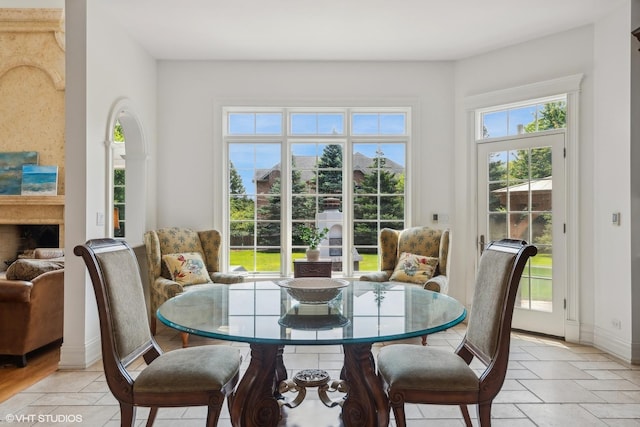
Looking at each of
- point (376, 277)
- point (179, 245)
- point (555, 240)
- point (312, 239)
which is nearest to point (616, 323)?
point (555, 240)

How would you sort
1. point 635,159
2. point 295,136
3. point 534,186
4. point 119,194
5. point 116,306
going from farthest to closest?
1. point 119,194
2. point 295,136
3. point 534,186
4. point 635,159
5. point 116,306

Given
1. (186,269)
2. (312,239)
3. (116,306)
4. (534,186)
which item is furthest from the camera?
(312,239)

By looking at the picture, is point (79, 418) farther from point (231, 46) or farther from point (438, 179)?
point (438, 179)

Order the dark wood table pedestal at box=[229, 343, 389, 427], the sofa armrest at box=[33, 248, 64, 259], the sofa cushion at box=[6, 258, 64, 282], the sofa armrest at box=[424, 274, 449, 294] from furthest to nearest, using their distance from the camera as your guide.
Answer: the sofa armrest at box=[33, 248, 64, 259] < the sofa armrest at box=[424, 274, 449, 294] < the sofa cushion at box=[6, 258, 64, 282] < the dark wood table pedestal at box=[229, 343, 389, 427]

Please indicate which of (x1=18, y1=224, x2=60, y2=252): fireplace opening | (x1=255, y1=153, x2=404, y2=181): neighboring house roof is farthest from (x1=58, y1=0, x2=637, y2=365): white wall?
(x1=18, y1=224, x2=60, y2=252): fireplace opening

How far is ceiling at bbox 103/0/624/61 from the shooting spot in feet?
11.2

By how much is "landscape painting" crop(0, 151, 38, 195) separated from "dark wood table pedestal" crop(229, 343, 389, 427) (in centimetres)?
541

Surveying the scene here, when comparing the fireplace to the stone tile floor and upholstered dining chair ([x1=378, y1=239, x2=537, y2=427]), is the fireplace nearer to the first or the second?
the stone tile floor

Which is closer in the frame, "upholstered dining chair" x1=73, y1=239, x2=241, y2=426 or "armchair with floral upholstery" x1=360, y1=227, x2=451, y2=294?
"upholstered dining chair" x1=73, y1=239, x2=241, y2=426

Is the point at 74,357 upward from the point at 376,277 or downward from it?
downward

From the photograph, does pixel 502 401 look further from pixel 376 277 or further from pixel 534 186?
pixel 534 186

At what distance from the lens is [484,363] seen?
173 centimetres

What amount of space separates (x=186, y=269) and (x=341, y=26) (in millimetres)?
2722

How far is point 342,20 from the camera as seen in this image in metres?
3.66
